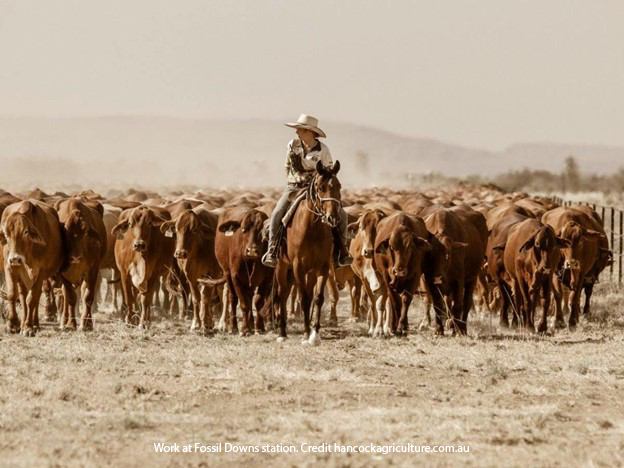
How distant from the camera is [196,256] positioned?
1641cm

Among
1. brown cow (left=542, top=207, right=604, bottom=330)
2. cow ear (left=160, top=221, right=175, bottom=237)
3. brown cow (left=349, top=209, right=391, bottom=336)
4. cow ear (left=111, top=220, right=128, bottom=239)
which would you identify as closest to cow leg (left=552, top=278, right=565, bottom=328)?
brown cow (left=542, top=207, right=604, bottom=330)

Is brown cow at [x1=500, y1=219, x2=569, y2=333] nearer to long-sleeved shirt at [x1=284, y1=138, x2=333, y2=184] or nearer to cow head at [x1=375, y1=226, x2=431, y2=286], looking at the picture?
cow head at [x1=375, y1=226, x2=431, y2=286]

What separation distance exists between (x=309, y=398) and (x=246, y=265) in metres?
5.87

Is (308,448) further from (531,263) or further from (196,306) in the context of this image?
(196,306)

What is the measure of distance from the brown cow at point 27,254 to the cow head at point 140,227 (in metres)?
1.37

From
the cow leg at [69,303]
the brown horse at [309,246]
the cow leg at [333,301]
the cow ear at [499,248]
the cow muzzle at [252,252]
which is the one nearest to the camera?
the brown horse at [309,246]

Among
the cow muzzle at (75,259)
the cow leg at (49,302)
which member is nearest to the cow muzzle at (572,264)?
the cow muzzle at (75,259)

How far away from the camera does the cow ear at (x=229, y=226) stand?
608 inches

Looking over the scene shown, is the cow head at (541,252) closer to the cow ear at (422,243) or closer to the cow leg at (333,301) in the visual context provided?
the cow ear at (422,243)

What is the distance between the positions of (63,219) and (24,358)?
3697 mm

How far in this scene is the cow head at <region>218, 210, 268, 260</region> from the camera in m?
15.0

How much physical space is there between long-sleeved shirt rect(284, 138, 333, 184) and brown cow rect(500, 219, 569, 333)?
3.00m

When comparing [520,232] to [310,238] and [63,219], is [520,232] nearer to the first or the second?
[310,238]

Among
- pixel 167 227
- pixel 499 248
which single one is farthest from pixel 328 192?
pixel 499 248
